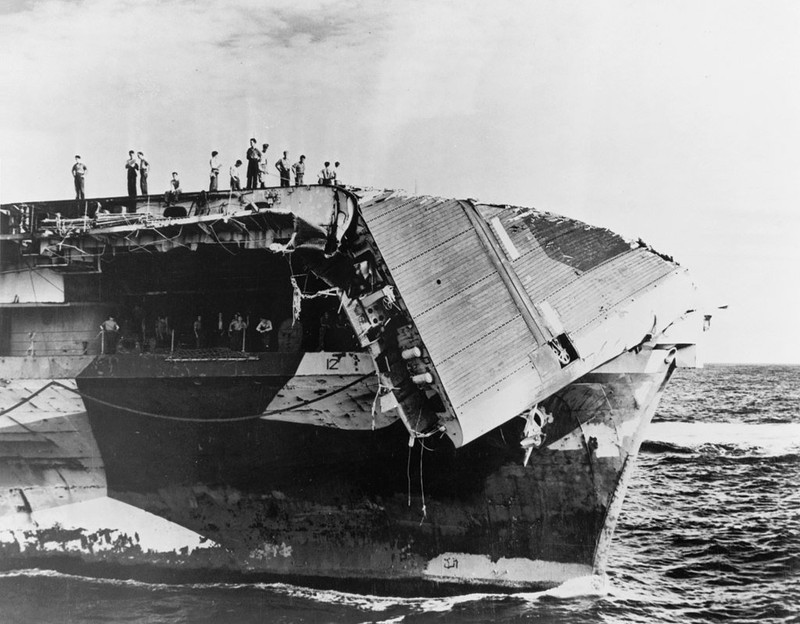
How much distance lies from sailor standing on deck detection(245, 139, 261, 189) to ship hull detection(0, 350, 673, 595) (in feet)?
14.0

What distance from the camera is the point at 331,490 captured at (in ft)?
33.9

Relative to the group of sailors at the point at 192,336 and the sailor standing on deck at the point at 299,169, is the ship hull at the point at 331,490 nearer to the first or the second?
the group of sailors at the point at 192,336

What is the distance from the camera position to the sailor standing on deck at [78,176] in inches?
493

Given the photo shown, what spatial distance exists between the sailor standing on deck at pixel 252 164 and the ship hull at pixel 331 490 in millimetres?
4262

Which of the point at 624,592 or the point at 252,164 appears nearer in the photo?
the point at 624,592

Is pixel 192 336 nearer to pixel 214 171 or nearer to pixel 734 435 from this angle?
pixel 214 171

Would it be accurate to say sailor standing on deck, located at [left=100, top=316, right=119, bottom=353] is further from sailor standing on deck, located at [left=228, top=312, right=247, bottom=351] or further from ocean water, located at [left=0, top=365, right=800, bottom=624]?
ocean water, located at [left=0, top=365, right=800, bottom=624]

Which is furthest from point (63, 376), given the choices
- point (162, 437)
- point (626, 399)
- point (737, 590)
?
point (737, 590)

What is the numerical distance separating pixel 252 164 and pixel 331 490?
633 cm

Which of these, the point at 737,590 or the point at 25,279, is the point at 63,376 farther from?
the point at 737,590

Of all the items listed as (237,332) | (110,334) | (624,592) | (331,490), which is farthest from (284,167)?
(624,592)

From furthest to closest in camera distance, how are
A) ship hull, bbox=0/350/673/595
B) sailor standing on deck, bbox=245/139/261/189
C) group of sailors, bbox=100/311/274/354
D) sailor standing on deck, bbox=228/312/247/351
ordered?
sailor standing on deck, bbox=245/139/261/189 < group of sailors, bbox=100/311/274/354 < sailor standing on deck, bbox=228/312/247/351 < ship hull, bbox=0/350/673/595

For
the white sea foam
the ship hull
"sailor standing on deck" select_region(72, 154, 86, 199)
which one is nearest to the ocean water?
the ship hull

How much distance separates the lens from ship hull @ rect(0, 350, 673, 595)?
32.6 feet
